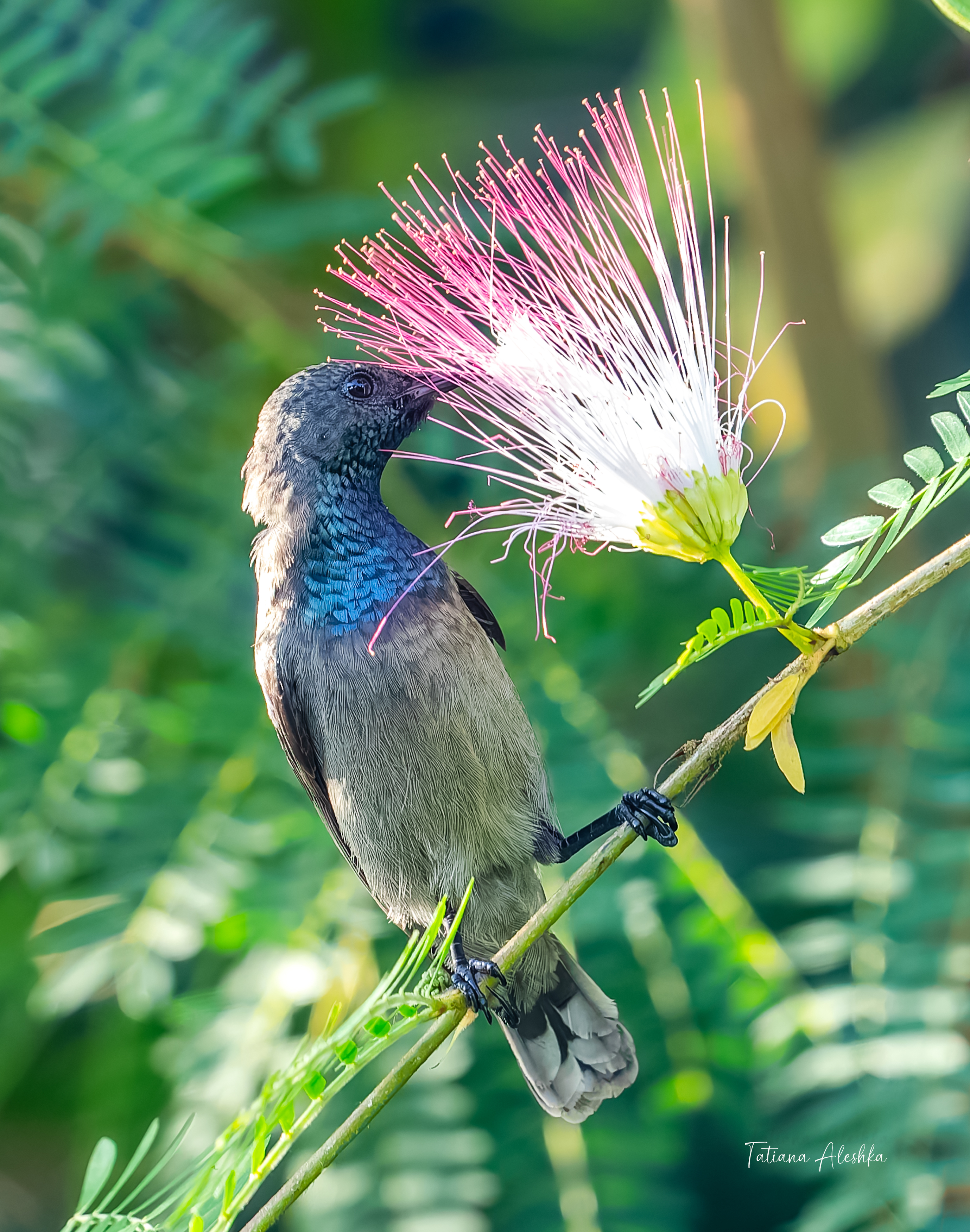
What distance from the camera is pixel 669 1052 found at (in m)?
1.68

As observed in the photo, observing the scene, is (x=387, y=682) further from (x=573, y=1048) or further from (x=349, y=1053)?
(x=573, y=1048)

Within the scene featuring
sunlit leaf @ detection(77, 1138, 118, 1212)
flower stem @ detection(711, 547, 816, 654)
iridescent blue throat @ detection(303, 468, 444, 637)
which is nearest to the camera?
flower stem @ detection(711, 547, 816, 654)

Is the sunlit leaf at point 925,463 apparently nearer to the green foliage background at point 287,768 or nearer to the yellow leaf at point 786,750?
the yellow leaf at point 786,750

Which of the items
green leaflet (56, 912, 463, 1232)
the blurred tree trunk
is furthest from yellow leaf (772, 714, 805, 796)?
the blurred tree trunk

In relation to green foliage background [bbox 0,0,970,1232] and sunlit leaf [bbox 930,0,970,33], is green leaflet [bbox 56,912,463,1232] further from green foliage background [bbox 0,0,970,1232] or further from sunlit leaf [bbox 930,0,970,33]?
green foliage background [bbox 0,0,970,1232]

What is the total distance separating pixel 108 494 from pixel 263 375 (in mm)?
376

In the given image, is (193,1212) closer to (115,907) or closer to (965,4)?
(965,4)

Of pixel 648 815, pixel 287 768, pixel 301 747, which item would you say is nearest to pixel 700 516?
pixel 648 815

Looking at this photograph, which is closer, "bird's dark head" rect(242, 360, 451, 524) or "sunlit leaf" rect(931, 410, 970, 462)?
"sunlit leaf" rect(931, 410, 970, 462)

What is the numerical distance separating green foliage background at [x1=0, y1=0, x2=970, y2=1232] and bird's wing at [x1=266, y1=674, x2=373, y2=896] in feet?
1.17

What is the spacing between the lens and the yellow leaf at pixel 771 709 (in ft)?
2.48

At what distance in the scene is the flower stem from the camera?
2.38ft

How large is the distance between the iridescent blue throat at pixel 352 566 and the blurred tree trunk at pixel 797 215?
1.28 metres

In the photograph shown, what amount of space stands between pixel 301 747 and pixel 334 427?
33 centimetres
